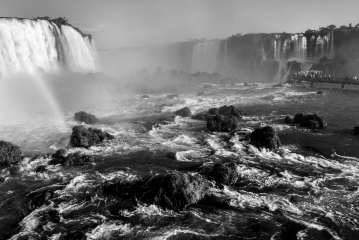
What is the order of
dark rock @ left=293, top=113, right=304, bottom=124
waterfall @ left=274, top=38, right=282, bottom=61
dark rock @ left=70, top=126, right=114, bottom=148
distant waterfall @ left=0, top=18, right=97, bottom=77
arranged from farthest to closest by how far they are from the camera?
waterfall @ left=274, top=38, right=282, bottom=61 < distant waterfall @ left=0, top=18, right=97, bottom=77 < dark rock @ left=293, top=113, right=304, bottom=124 < dark rock @ left=70, top=126, right=114, bottom=148

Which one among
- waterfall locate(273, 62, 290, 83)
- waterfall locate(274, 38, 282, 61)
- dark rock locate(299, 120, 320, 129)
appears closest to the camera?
dark rock locate(299, 120, 320, 129)

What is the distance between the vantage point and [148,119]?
25844 millimetres

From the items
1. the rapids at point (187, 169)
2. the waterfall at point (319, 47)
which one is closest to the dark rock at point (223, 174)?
the rapids at point (187, 169)

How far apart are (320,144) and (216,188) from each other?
32.9 ft

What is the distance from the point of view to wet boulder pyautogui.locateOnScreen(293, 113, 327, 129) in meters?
21.1

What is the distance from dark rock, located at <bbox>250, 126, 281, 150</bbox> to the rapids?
2.02 feet

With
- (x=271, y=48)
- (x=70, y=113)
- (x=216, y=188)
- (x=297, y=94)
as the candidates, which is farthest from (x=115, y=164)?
(x=271, y=48)

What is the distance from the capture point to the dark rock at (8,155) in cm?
1538

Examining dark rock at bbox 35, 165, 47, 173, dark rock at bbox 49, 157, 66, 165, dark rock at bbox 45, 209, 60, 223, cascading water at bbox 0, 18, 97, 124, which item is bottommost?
dark rock at bbox 45, 209, 60, 223

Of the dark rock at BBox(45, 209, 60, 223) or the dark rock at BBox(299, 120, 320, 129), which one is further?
the dark rock at BBox(299, 120, 320, 129)

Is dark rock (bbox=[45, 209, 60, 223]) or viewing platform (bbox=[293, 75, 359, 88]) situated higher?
viewing platform (bbox=[293, 75, 359, 88])

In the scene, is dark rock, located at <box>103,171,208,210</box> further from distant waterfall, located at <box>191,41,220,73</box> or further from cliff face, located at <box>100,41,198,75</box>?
cliff face, located at <box>100,41,198,75</box>

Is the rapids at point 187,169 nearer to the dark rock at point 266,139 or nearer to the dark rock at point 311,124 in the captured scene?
the dark rock at point 266,139

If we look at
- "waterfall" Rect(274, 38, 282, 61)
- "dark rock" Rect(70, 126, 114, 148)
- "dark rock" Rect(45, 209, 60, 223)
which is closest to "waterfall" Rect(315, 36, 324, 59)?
"waterfall" Rect(274, 38, 282, 61)
